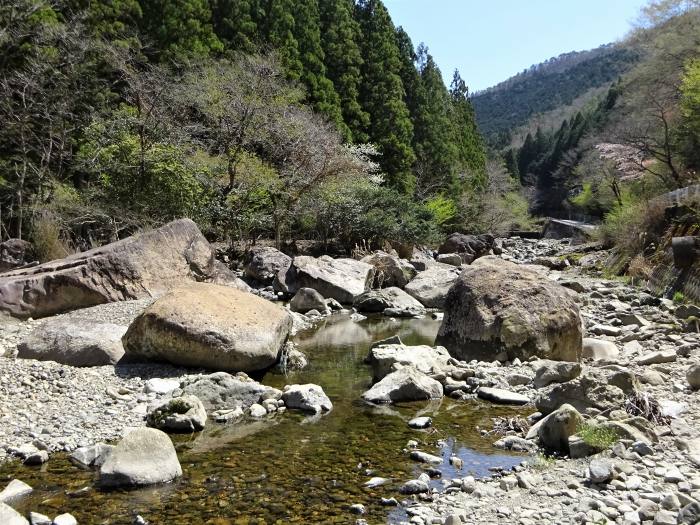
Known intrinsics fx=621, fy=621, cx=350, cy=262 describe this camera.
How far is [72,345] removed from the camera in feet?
25.6

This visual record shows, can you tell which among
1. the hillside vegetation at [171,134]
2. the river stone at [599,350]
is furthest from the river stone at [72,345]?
the river stone at [599,350]

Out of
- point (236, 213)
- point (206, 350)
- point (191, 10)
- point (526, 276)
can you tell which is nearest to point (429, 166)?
point (191, 10)

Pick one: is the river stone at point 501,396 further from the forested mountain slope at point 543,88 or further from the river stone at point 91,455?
the forested mountain slope at point 543,88

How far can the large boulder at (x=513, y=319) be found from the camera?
8.87 metres

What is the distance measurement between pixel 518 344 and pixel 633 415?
2.88 meters

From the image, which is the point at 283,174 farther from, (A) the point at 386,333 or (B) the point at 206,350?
(B) the point at 206,350

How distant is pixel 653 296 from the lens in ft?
45.7

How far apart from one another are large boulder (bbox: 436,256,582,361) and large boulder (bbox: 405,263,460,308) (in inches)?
226

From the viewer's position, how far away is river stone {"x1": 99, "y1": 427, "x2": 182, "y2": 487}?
485 centimetres

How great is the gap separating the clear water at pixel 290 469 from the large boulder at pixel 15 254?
8886 mm

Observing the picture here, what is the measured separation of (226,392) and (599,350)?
5637 millimetres

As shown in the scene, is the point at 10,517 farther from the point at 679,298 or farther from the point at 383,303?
the point at 679,298

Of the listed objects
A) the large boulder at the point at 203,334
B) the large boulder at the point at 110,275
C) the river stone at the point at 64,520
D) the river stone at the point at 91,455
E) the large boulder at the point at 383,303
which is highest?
the large boulder at the point at 110,275

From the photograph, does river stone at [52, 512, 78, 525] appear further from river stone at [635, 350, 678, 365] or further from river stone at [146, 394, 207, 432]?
river stone at [635, 350, 678, 365]
